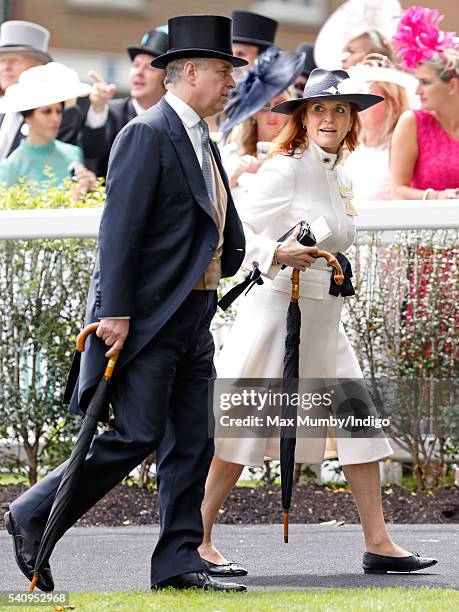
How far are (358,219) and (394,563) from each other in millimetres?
2131

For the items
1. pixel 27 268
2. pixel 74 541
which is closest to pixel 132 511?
pixel 74 541

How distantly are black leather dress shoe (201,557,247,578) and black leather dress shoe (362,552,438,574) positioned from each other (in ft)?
1.64

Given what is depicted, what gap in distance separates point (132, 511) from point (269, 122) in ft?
7.02

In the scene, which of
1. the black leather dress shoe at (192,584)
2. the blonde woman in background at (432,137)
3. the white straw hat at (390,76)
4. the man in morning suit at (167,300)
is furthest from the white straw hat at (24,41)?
the black leather dress shoe at (192,584)

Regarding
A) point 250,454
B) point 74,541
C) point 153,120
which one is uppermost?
point 153,120

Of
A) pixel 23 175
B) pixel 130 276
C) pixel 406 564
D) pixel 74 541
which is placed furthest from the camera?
pixel 23 175

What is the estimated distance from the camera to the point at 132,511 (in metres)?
7.66

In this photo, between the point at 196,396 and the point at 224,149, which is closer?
the point at 196,396

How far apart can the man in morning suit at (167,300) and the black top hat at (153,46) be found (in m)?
3.86

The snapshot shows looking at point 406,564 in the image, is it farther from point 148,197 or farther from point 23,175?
point 23,175

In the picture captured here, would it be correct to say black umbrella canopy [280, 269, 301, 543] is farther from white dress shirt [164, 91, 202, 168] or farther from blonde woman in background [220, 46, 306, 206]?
blonde woman in background [220, 46, 306, 206]

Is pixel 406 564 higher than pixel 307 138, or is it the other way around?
pixel 307 138

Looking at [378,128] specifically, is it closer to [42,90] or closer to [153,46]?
[153,46]

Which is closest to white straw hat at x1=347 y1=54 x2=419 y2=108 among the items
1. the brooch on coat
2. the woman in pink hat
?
the woman in pink hat
